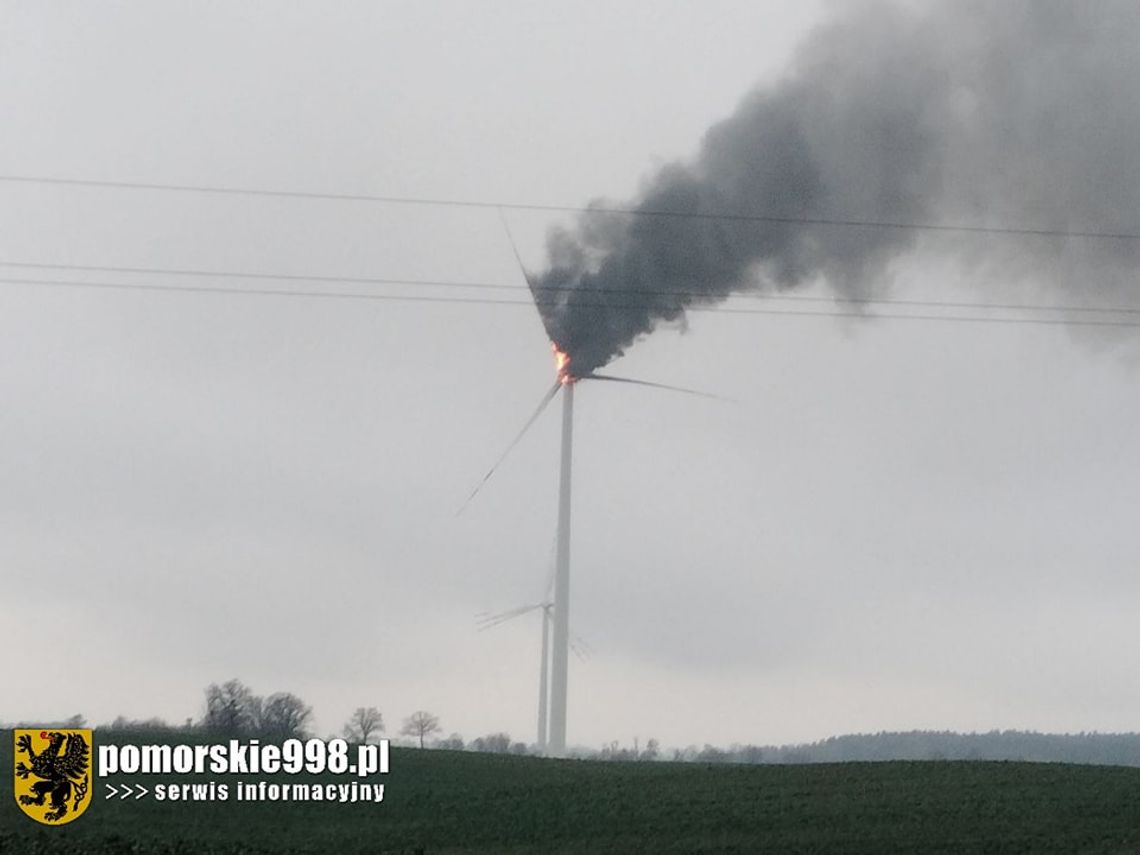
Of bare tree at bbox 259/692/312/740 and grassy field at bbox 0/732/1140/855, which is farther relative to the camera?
bare tree at bbox 259/692/312/740

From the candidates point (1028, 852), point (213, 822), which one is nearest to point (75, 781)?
point (213, 822)

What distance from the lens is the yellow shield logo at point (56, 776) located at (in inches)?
2048

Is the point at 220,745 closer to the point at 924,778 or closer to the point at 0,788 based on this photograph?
the point at 0,788

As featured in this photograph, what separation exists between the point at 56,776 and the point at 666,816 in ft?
71.6

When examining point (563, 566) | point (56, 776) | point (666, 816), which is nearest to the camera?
point (56, 776)

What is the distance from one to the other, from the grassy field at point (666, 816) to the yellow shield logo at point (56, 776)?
27.7 inches

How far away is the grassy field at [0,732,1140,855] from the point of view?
4997cm

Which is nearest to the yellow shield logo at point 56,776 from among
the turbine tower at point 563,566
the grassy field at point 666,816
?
the grassy field at point 666,816

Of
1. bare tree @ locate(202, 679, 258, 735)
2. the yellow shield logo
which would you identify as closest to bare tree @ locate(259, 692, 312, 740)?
bare tree @ locate(202, 679, 258, 735)

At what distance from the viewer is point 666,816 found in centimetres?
5647

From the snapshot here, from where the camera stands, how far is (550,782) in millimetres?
67312

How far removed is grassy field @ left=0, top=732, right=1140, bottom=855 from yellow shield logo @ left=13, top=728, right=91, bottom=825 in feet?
2.31

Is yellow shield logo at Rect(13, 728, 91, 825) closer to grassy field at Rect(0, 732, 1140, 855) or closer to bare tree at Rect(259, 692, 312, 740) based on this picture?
grassy field at Rect(0, 732, 1140, 855)

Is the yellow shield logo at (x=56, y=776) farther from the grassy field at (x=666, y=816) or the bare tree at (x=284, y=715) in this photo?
the bare tree at (x=284, y=715)
